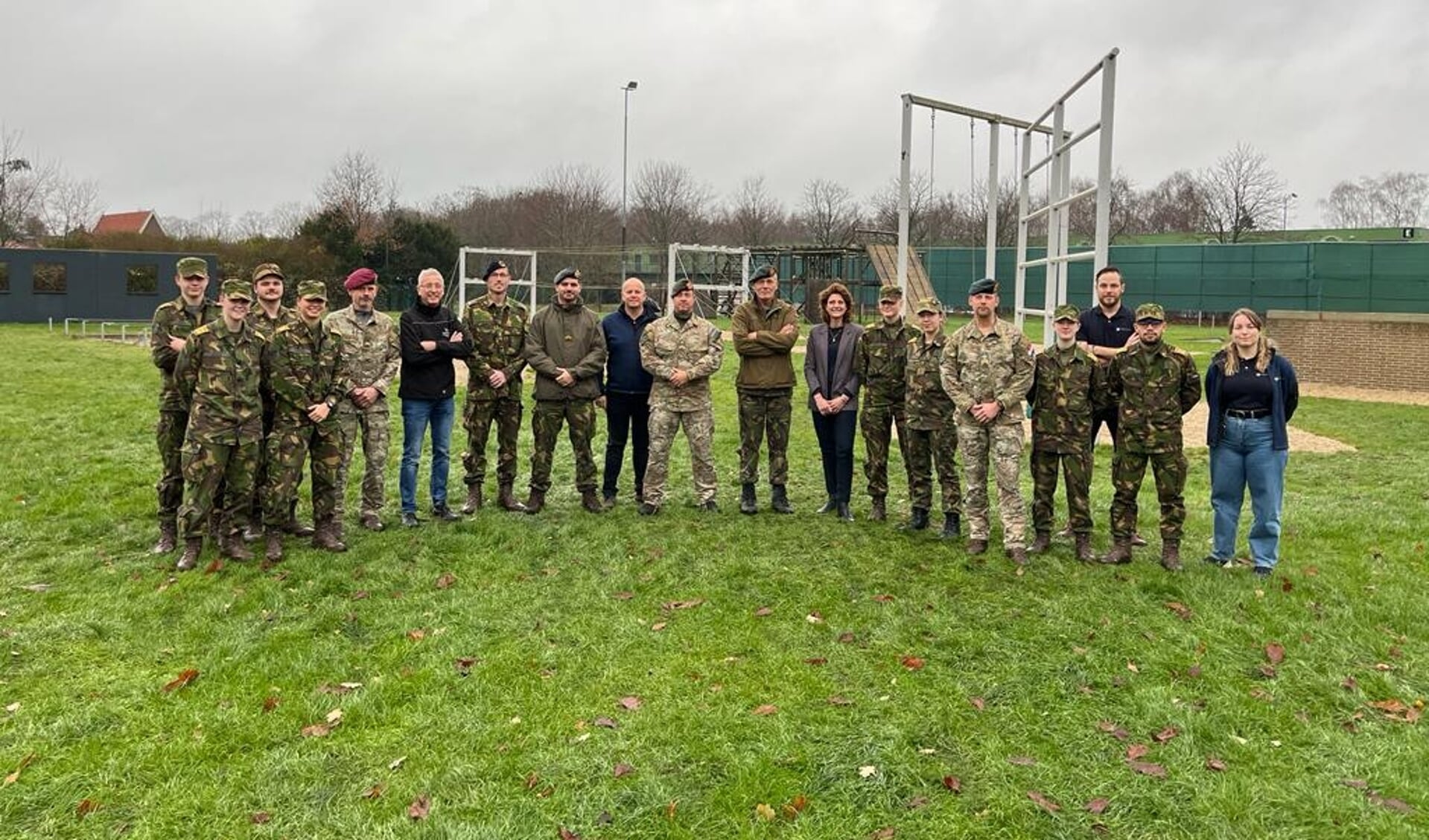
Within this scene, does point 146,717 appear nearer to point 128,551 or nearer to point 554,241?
point 128,551

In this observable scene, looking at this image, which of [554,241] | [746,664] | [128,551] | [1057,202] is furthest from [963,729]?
[554,241]

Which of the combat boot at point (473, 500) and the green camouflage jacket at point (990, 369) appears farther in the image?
the combat boot at point (473, 500)

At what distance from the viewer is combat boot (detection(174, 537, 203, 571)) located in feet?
18.3

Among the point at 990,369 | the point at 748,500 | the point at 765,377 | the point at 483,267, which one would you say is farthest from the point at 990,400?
the point at 483,267

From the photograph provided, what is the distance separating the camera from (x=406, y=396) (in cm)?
650

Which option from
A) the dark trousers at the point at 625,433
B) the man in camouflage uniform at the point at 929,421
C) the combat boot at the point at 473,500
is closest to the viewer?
the man in camouflage uniform at the point at 929,421

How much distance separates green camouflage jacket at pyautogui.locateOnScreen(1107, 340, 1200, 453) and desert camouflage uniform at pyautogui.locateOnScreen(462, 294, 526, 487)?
408cm

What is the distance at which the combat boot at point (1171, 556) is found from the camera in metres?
5.68

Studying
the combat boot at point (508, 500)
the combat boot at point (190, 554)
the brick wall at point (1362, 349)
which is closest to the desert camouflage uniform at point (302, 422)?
the combat boot at point (190, 554)

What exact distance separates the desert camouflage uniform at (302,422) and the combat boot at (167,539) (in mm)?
708

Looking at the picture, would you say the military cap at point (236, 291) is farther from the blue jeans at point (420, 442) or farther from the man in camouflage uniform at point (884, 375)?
the man in camouflage uniform at point (884, 375)

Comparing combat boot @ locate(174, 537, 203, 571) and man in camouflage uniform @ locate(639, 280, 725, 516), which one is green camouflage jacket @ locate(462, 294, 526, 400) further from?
combat boot @ locate(174, 537, 203, 571)

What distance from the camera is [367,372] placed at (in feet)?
20.4

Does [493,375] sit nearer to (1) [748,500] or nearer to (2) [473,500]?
(2) [473,500]
